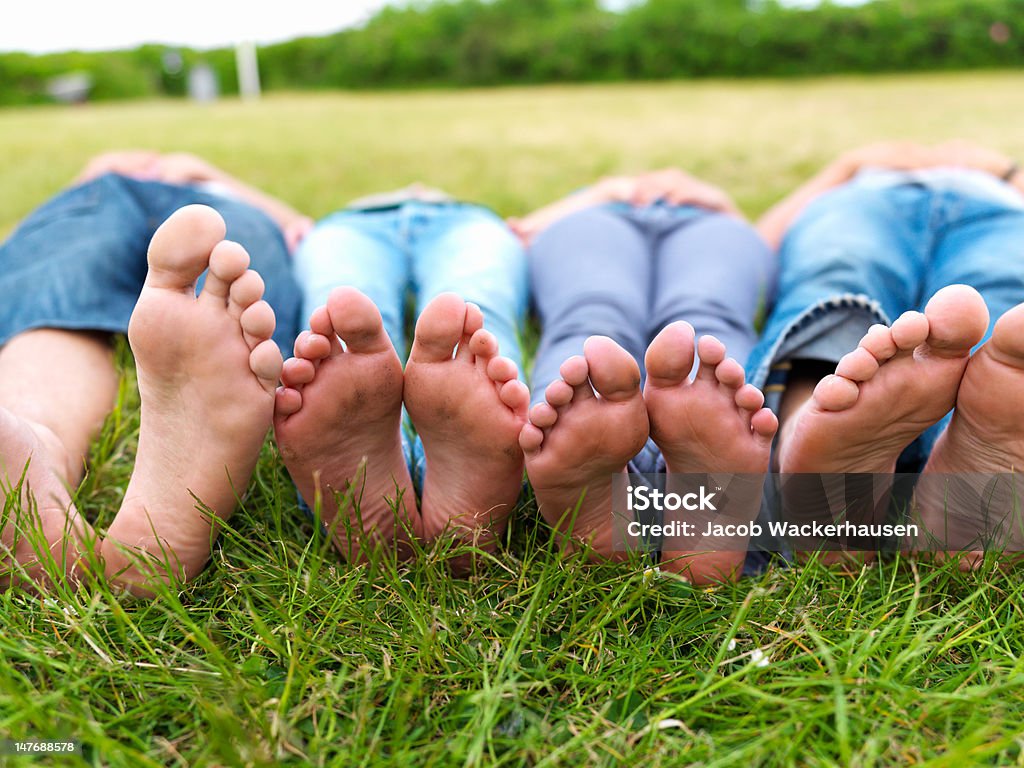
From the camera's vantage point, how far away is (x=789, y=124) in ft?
13.1

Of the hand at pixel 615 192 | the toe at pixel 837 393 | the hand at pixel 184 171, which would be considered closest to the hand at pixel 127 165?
the hand at pixel 184 171

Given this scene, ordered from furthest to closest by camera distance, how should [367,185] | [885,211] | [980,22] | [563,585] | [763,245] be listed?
[980,22], [367,185], [763,245], [885,211], [563,585]

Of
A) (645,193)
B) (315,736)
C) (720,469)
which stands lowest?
(315,736)

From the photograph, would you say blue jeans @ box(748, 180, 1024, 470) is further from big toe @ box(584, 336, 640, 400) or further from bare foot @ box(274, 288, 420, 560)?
bare foot @ box(274, 288, 420, 560)

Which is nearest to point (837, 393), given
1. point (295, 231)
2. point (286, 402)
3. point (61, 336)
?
point (286, 402)

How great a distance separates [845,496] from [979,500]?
0.14 meters

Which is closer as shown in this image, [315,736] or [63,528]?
[315,736]

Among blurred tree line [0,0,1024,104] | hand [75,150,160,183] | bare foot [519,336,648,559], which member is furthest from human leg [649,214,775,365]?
blurred tree line [0,0,1024,104]

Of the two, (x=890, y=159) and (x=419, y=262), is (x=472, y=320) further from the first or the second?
(x=890, y=159)

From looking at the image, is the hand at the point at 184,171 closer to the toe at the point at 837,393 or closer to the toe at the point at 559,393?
the toe at the point at 559,393

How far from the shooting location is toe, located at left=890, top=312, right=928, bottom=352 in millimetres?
848

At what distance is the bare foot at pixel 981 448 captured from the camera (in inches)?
33.5

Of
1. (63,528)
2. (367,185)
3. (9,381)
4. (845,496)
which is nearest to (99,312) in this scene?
(9,381)

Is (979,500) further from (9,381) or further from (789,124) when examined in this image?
(789,124)
